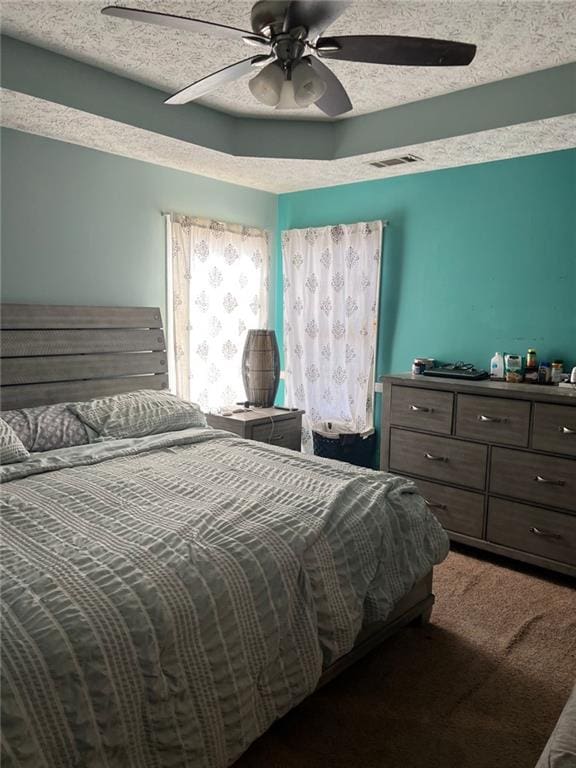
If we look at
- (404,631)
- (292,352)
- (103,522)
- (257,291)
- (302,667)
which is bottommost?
(404,631)

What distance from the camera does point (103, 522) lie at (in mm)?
1719

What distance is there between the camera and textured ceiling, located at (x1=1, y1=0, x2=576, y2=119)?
2037mm

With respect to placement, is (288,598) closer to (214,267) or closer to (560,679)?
(560,679)

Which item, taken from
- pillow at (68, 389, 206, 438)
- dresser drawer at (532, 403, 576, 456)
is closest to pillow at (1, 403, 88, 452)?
pillow at (68, 389, 206, 438)

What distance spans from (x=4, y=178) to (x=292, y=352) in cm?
229

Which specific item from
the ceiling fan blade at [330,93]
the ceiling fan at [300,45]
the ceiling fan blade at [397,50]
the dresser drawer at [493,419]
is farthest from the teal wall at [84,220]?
the dresser drawer at [493,419]

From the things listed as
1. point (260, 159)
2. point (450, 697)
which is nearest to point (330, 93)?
point (260, 159)

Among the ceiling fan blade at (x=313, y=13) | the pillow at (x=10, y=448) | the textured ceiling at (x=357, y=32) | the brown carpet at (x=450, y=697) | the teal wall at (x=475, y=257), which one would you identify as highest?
the textured ceiling at (x=357, y=32)

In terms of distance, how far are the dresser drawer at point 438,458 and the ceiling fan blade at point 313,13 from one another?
2.19 meters

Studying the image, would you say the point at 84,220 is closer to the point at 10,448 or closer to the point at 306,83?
the point at 10,448

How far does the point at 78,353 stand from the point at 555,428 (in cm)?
263

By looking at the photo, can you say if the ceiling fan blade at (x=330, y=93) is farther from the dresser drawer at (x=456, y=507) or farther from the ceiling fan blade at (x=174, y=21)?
the dresser drawer at (x=456, y=507)

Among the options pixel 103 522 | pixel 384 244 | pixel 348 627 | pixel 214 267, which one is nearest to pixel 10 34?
pixel 214 267

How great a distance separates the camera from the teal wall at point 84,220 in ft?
9.61
